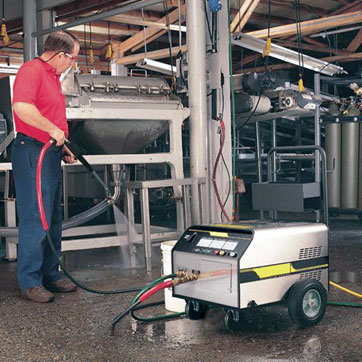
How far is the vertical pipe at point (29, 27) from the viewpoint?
4.68 meters

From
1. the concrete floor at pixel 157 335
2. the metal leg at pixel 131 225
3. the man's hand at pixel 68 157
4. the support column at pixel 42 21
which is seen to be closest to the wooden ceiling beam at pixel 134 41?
the support column at pixel 42 21

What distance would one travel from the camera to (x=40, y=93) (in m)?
2.56

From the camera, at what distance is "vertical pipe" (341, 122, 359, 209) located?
5375 mm

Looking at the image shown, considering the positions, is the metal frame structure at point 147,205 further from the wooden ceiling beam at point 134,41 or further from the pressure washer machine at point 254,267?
the wooden ceiling beam at point 134,41

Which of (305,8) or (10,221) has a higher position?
(305,8)

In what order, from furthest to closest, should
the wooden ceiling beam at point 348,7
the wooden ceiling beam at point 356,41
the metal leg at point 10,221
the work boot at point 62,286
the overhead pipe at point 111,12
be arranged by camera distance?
the wooden ceiling beam at point 356,41
the wooden ceiling beam at point 348,7
the metal leg at point 10,221
the overhead pipe at point 111,12
the work boot at point 62,286

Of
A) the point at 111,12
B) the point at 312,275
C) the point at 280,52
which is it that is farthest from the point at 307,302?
the point at 280,52

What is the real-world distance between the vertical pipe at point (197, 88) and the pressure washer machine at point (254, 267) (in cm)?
121

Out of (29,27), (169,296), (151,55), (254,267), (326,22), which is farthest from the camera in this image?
(151,55)

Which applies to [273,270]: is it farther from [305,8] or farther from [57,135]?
[305,8]

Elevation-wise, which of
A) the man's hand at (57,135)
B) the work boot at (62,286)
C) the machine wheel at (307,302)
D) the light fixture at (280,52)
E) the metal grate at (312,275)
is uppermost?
the light fixture at (280,52)

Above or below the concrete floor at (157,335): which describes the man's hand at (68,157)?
above

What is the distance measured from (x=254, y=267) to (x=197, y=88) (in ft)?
5.48

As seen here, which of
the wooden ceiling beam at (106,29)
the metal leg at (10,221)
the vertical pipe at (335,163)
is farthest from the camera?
the wooden ceiling beam at (106,29)
